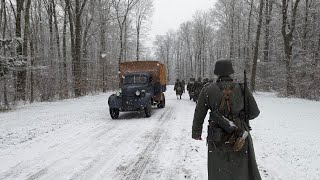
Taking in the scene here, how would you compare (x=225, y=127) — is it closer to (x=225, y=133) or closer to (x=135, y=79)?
(x=225, y=133)

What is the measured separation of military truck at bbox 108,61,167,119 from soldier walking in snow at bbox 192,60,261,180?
11.2m

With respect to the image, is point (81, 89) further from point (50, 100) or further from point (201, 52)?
point (201, 52)

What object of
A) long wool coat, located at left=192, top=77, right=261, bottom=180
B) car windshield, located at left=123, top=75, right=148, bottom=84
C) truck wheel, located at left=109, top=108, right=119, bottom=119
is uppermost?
car windshield, located at left=123, top=75, right=148, bottom=84

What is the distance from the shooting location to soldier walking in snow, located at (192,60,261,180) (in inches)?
170

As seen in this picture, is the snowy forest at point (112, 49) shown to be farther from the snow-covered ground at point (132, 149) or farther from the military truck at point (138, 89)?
the snow-covered ground at point (132, 149)

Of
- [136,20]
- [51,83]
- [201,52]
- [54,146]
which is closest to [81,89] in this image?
[51,83]

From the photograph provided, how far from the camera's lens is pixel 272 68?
35.1m

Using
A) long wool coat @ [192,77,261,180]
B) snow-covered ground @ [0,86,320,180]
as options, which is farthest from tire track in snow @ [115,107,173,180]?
long wool coat @ [192,77,261,180]

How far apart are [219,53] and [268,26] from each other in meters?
43.8

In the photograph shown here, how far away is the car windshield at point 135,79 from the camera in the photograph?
1809 centimetres

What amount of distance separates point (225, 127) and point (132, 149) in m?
5.14

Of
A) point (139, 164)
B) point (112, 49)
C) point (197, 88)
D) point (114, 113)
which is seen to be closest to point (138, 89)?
point (114, 113)

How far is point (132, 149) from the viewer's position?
9.05m

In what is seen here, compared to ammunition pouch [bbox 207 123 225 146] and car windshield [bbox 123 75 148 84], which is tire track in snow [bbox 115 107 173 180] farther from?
car windshield [bbox 123 75 148 84]
